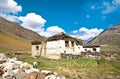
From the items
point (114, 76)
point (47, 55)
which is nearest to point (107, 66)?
point (114, 76)

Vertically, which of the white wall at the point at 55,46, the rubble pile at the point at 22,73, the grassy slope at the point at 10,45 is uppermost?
the grassy slope at the point at 10,45

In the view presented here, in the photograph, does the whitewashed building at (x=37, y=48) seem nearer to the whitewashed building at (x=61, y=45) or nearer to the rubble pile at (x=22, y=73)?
the whitewashed building at (x=61, y=45)

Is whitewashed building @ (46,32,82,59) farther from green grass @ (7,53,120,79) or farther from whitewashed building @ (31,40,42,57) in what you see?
green grass @ (7,53,120,79)

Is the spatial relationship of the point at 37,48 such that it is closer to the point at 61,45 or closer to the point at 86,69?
the point at 61,45

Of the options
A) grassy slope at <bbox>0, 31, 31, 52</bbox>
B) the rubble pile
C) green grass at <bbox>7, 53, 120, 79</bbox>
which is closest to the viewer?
the rubble pile

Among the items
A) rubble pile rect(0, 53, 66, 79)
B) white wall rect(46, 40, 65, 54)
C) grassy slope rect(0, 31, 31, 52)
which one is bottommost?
rubble pile rect(0, 53, 66, 79)

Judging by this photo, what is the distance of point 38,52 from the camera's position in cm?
4741

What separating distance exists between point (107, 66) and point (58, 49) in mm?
12548

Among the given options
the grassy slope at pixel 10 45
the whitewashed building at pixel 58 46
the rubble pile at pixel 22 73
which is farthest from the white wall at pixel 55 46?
the grassy slope at pixel 10 45

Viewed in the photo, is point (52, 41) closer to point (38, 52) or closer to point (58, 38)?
point (58, 38)

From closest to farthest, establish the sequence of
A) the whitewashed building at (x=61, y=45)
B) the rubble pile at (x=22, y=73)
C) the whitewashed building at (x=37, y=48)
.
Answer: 1. the rubble pile at (x=22, y=73)
2. the whitewashed building at (x=61, y=45)
3. the whitewashed building at (x=37, y=48)

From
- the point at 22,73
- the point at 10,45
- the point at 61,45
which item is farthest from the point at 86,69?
the point at 10,45

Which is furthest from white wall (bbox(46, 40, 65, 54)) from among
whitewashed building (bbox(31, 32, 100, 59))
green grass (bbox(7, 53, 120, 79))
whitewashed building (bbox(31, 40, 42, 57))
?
green grass (bbox(7, 53, 120, 79))

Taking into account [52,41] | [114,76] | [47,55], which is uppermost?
[52,41]
